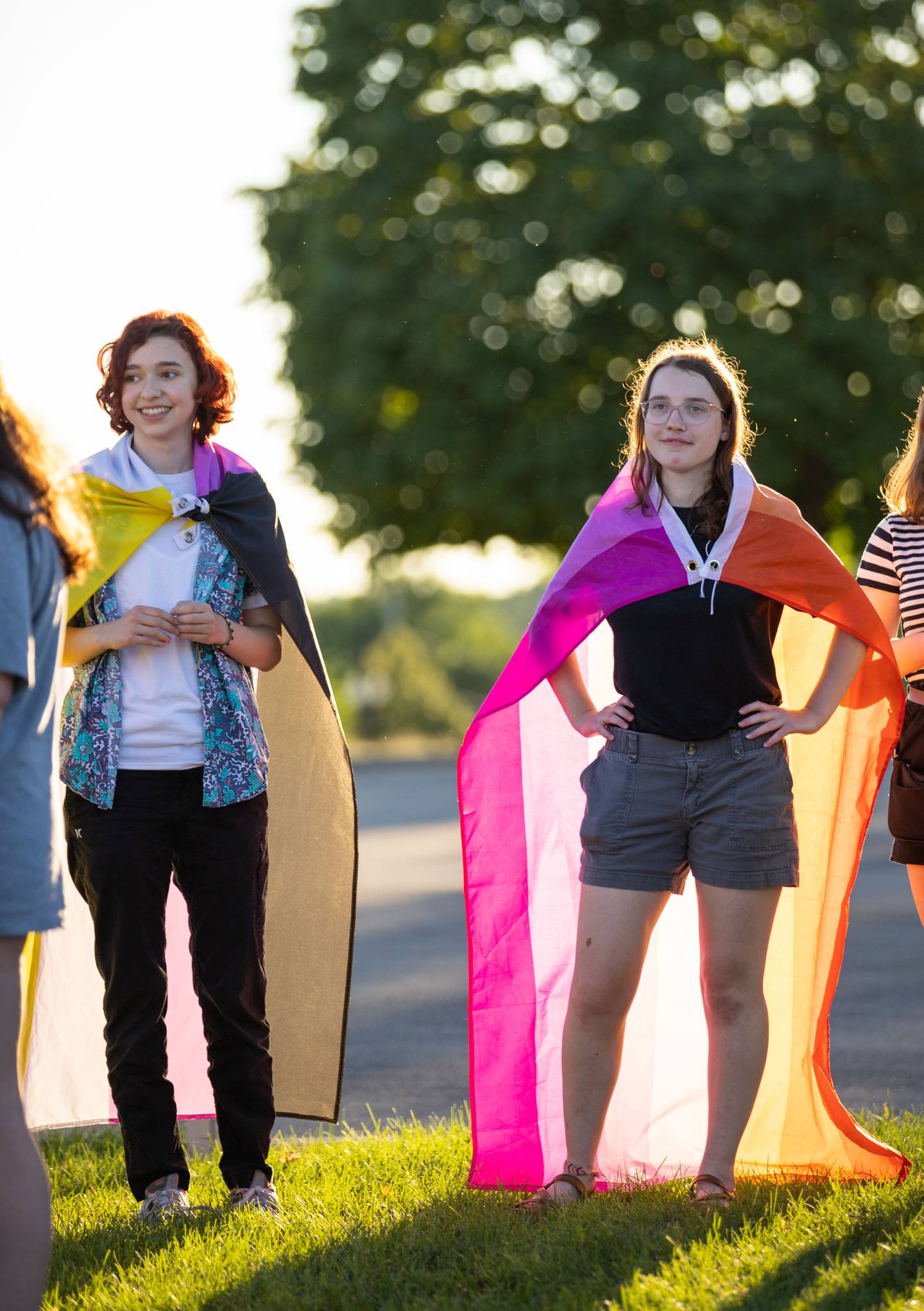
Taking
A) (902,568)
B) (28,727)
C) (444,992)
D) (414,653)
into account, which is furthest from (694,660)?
(414,653)

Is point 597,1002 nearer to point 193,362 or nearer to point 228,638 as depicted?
point 228,638

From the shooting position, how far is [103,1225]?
4.45 meters

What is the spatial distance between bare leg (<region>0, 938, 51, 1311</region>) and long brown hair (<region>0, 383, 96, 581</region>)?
2.54ft

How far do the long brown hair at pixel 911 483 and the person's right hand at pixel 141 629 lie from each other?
209cm

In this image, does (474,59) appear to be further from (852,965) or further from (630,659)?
(630,659)

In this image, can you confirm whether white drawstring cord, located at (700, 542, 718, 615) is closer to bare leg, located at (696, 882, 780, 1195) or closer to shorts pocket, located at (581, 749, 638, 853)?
shorts pocket, located at (581, 749, 638, 853)

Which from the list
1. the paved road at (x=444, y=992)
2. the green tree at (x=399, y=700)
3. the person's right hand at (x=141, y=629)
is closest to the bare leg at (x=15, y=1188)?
the person's right hand at (x=141, y=629)

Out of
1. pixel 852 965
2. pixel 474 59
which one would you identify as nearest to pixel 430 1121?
pixel 852 965

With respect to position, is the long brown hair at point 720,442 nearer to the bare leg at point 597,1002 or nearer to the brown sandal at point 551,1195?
the bare leg at point 597,1002

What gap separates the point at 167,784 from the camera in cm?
437

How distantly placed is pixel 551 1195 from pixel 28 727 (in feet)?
7.08

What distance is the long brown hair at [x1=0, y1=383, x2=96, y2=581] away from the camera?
3.03m

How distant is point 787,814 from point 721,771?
0.80 feet

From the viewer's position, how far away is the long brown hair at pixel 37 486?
3033 mm
